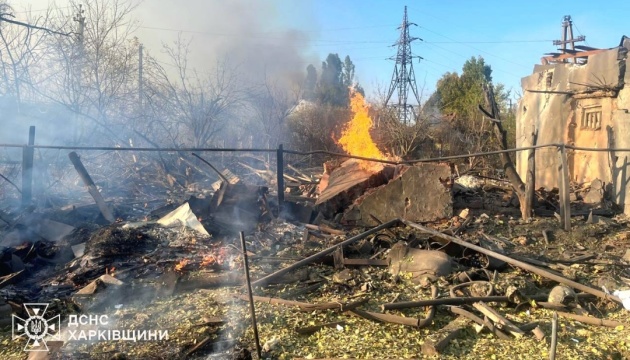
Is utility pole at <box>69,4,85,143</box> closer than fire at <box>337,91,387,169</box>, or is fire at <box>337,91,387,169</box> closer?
fire at <box>337,91,387,169</box>

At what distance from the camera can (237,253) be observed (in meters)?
6.39

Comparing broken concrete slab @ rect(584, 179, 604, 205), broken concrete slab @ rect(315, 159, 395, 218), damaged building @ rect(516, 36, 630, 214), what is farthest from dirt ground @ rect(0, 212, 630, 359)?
broken concrete slab @ rect(584, 179, 604, 205)

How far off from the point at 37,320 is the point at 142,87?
1413 centimetres

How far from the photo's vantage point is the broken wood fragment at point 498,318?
4.11 m

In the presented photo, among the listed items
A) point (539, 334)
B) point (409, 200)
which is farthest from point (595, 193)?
point (539, 334)

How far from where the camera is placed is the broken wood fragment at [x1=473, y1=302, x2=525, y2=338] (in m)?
4.11

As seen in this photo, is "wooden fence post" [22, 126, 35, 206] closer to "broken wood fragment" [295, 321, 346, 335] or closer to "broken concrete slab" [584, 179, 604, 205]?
"broken wood fragment" [295, 321, 346, 335]

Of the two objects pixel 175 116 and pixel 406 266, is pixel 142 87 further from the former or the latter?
pixel 406 266

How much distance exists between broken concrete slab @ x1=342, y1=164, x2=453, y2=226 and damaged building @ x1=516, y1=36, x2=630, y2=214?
2.36 m

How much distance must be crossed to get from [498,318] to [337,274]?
1925 mm

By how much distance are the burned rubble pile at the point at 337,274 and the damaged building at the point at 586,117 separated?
4.44 ft

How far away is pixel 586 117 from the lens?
10.9 meters

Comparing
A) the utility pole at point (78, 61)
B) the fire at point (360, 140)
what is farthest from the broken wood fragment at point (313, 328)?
the utility pole at point (78, 61)

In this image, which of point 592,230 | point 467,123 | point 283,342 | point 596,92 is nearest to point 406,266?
point 283,342
